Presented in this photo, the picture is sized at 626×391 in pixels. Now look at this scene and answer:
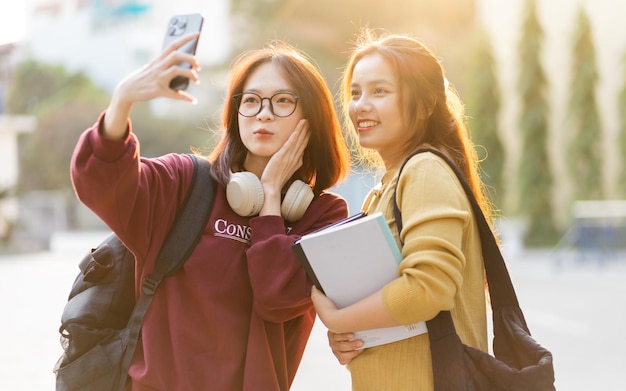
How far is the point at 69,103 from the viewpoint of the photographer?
1415 inches

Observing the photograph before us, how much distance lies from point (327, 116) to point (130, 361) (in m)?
0.87

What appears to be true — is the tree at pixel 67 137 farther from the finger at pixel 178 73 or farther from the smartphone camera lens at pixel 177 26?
the finger at pixel 178 73

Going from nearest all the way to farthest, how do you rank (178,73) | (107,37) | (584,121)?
(178,73)
(584,121)
(107,37)

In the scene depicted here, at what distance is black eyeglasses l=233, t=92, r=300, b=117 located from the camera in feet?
7.45

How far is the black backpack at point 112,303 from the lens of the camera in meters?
2.13

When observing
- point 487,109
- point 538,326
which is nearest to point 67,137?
point 487,109

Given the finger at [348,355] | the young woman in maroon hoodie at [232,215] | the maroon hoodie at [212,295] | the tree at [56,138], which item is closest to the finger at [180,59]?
the young woman in maroon hoodie at [232,215]

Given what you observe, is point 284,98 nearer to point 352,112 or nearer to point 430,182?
point 352,112

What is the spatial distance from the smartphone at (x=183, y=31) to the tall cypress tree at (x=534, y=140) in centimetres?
1712

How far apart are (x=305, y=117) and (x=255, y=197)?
30cm

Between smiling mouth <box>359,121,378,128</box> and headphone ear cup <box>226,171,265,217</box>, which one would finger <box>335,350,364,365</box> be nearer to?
headphone ear cup <box>226,171,265,217</box>

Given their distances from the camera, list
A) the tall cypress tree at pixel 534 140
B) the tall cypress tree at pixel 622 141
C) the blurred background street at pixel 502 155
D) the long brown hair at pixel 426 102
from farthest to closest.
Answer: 1. the tall cypress tree at pixel 534 140
2. the tall cypress tree at pixel 622 141
3. the blurred background street at pixel 502 155
4. the long brown hair at pixel 426 102

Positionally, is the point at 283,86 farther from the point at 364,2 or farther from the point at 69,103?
the point at 69,103

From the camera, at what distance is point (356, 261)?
192 cm
